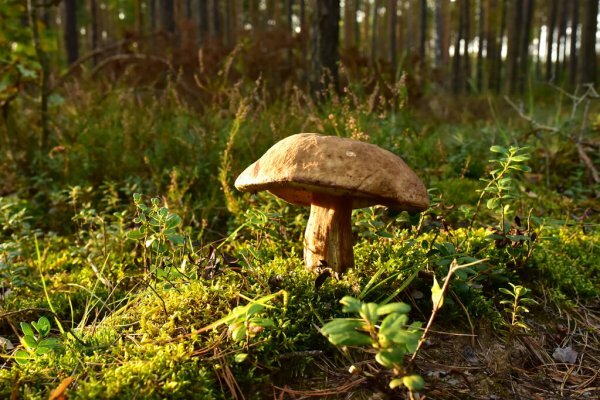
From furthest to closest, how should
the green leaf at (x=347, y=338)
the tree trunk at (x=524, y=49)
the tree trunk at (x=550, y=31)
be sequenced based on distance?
the tree trunk at (x=550, y=31), the tree trunk at (x=524, y=49), the green leaf at (x=347, y=338)

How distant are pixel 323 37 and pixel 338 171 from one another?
206 inches

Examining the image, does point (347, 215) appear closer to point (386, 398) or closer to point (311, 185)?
point (311, 185)

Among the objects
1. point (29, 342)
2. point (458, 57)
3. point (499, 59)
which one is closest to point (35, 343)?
point (29, 342)

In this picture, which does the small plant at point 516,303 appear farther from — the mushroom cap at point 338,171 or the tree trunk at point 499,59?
the tree trunk at point 499,59

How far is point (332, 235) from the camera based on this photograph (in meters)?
2.14

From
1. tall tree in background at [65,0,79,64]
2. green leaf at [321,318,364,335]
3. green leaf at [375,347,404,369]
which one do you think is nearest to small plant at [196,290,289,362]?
green leaf at [321,318,364,335]

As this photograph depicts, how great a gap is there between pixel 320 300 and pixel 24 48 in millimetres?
3973

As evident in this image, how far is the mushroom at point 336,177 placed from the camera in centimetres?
174

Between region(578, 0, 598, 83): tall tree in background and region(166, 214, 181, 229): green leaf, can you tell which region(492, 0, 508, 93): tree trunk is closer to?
region(578, 0, 598, 83): tall tree in background

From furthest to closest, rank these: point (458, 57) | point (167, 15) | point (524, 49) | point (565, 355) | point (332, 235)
→ point (458, 57) → point (524, 49) → point (167, 15) → point (332, 235) → point (565, 355)

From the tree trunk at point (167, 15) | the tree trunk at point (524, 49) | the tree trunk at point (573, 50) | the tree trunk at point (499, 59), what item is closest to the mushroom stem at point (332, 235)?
the tree trunk at point (167, 15)

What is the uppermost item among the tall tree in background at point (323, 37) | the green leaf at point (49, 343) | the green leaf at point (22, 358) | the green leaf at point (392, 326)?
the tall tree in background at point (323, 37)

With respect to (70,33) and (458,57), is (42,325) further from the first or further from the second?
(458,57)

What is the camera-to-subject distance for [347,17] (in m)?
32.4
